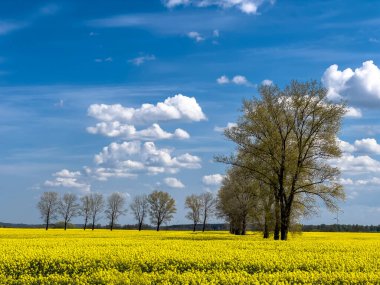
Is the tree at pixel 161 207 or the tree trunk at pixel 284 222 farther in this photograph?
the tree at pixel 161 207

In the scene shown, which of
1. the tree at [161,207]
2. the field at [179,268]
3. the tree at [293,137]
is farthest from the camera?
the tree at [161,207]

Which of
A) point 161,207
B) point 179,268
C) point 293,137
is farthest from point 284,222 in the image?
point 161,207

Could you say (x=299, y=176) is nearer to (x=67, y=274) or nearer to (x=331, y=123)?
(x=331, y=123)

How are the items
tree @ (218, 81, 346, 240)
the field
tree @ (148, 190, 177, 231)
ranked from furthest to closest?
tree @ (148, 190, 177, 231) → tree @ (218, 81, 346, 240) → the field

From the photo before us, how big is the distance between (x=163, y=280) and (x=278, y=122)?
27104 mm

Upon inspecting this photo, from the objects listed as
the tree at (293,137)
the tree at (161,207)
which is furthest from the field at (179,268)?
the tree at (161,207)

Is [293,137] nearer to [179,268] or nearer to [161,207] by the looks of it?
[179,268]

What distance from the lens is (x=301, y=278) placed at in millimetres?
15039

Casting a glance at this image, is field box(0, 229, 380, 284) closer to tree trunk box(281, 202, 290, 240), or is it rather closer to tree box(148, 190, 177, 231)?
tree trunk box(281, 202, 290, 240)

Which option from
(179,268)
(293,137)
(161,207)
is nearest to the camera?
(179,268)

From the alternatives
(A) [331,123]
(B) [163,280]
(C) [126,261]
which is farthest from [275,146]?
(B) [163,280]

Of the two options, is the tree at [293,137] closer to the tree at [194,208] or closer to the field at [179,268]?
the field at [179,268]

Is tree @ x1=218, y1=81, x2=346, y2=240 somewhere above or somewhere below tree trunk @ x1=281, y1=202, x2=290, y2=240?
above

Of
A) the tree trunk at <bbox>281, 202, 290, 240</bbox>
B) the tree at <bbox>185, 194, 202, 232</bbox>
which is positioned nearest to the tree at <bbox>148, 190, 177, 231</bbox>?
the tree at <bbox>185, 194, 202, 232</bbox>
